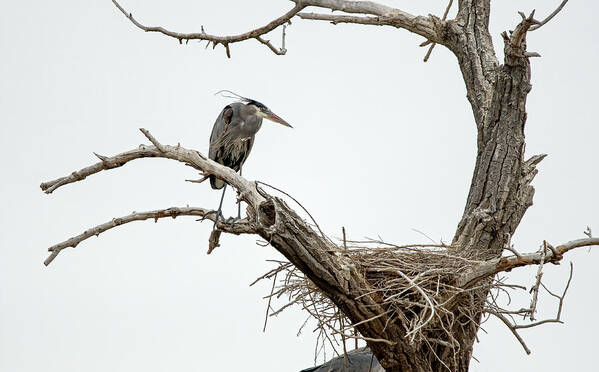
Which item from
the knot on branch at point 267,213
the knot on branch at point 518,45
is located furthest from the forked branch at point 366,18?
the knot on branch at point 267,213

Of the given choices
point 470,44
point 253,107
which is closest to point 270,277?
point 470,44

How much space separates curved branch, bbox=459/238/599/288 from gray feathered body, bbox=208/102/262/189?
2551 millimetres

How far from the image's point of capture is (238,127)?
5.37 meters

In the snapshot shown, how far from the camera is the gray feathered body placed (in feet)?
17.6

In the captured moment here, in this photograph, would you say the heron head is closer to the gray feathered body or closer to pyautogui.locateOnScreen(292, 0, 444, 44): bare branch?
the gray feathered body

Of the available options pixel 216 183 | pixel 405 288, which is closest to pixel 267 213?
pixel 405 288

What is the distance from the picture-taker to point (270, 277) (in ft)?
11.7

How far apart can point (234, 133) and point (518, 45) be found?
242 centimetres

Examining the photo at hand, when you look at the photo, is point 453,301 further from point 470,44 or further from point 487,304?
point 470,44

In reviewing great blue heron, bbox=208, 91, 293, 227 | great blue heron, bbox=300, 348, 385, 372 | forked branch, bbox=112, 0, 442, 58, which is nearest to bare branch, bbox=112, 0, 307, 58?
forked branch, bbox=112, 0, 442, 58

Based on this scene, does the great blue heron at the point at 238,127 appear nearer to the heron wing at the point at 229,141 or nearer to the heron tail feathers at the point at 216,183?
the heron wing at the point at 229,141

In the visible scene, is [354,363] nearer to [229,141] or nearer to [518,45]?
[518,45]

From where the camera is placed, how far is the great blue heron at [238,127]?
5352mm

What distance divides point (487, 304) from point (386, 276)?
56 cm
